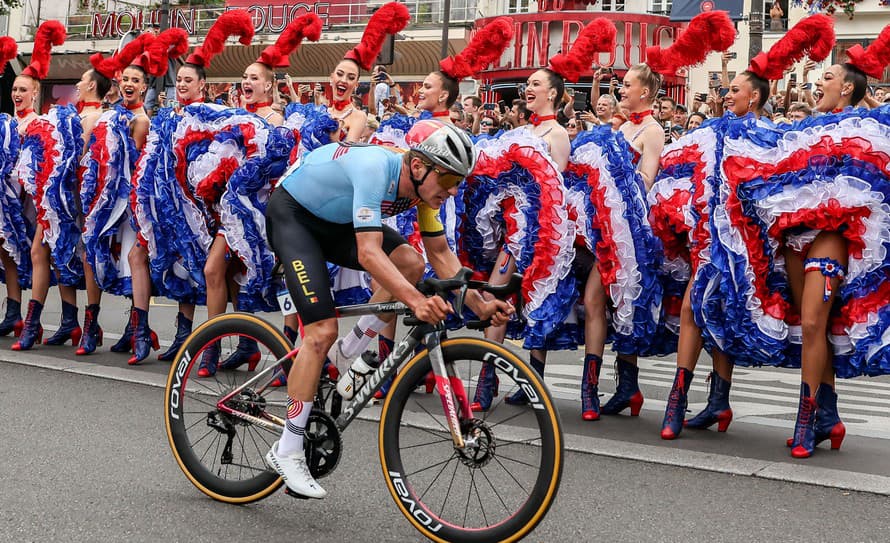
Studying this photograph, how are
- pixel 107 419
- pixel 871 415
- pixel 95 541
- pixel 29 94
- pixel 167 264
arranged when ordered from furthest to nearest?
pixel 29 94
pixel 167 264
pixel 871 415
pixel 107 419
pixel 95 541

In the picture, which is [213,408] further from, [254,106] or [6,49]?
[6,49]

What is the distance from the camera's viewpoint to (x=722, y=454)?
646cm

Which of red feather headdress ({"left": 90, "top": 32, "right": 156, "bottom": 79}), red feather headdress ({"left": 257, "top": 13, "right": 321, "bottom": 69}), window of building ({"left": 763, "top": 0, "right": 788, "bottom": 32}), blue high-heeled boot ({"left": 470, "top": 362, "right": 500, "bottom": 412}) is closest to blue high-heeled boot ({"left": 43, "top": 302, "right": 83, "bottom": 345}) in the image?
red feather headdress ({"left": 90, "top": 32, "right": 156, "bottom": 79})

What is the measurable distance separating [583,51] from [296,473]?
14.3 feet

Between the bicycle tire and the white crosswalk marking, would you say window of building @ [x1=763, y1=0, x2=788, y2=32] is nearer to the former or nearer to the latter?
the white crosswalk marking

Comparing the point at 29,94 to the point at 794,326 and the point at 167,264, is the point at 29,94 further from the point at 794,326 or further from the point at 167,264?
the point at 794,326

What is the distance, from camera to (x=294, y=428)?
4.80m

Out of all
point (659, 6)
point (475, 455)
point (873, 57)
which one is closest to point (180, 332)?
point (475, 455)

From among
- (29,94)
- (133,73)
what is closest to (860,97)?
(133,73)

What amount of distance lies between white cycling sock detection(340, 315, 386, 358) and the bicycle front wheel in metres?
0.44

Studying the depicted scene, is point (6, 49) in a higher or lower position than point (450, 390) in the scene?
higher

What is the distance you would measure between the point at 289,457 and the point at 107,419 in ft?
7.98

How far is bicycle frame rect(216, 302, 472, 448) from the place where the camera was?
14.7ft

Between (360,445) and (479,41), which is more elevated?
(479,41)
